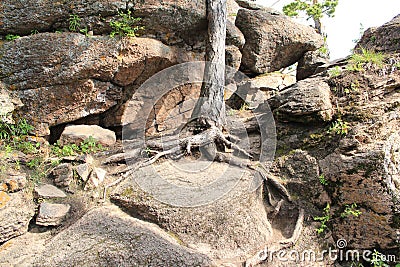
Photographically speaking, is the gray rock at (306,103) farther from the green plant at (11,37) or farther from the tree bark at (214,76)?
the green plant at (11,37)

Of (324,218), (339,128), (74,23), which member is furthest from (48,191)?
(339,128)

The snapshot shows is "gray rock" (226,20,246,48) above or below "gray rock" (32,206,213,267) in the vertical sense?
above

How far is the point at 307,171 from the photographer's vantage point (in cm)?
526

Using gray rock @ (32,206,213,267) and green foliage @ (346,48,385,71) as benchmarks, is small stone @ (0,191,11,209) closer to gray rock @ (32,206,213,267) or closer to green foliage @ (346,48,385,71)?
gray rock @ (32,206,213,267)

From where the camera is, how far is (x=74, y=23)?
20.9 feet

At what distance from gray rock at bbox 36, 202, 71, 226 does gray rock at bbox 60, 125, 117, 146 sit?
196cm

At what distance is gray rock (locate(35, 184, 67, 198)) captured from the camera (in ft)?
14.7

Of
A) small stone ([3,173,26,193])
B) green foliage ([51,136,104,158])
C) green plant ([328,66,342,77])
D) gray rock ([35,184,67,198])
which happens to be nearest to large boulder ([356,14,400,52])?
green plant ([328,66,342,77])

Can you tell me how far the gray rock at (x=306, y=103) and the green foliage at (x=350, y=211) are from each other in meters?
1.67

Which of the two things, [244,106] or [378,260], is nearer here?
[378,260]

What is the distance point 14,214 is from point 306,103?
505 cm

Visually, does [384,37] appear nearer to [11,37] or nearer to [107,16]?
[107,16]

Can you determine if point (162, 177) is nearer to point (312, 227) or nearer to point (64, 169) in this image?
point (64, 169)

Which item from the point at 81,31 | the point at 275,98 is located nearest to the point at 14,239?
the point at 81,31
